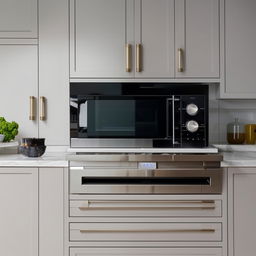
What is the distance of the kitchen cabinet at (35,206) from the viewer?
2154 mm

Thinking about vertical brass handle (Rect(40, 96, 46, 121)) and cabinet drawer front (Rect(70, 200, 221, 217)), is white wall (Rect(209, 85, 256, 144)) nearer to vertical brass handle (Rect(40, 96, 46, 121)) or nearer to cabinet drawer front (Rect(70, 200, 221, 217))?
cabinet drawer front (Rect(70, 200, 221, 217))

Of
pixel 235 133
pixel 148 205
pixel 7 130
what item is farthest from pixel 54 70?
pixel 235 133

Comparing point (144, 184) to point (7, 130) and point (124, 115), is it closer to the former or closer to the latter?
point (124, 115)

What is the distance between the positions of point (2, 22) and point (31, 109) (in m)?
0.61

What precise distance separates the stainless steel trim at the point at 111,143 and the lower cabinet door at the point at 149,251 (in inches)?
25.0

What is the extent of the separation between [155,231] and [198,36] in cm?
128

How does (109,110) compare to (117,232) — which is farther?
(109,110)

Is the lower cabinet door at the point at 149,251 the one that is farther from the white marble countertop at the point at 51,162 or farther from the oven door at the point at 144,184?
the white marble countertop at the point at 51,162

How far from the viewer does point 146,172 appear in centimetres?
213

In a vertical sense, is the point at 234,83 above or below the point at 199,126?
above

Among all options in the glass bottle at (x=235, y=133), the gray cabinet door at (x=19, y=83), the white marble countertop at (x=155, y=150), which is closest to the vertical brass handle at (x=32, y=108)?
the gray cabinet door at (x=19, y=83)

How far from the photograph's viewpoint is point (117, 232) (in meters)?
2.13

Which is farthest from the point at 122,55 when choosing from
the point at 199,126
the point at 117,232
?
the point at 117,232

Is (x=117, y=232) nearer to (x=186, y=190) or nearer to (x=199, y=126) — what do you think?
(x=186, y=190)
